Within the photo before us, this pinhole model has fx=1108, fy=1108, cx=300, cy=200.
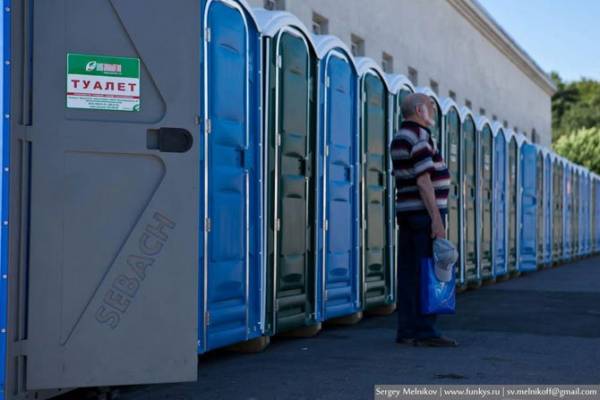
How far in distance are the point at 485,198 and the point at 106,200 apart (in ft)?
35.5

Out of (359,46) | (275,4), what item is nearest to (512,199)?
(275,4)

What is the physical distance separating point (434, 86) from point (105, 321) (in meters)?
23.1

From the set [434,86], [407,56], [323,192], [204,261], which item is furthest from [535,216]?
[204,261]

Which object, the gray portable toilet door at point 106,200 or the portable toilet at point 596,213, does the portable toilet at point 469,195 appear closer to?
the gray portable toilet door at point 106,200

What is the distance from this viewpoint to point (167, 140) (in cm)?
458

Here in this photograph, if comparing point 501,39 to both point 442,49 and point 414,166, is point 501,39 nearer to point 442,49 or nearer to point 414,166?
point 442,49

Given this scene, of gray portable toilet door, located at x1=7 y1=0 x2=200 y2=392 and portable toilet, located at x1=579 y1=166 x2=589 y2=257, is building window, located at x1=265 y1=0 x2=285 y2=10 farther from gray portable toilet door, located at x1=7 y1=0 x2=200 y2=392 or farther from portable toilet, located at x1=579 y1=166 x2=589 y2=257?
portable toilet, located at x1=579 y1=166 x2=589 y2=257

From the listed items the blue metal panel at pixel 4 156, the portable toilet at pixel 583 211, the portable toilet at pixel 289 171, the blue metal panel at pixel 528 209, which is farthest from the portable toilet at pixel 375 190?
the portable toilet at pixel 583 211

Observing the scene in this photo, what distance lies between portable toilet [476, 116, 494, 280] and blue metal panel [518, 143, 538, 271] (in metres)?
2.51

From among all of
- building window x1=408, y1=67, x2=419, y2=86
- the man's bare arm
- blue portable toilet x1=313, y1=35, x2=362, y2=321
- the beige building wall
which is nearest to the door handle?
the man's bare arm

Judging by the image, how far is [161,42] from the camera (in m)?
4.59

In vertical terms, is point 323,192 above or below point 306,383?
above

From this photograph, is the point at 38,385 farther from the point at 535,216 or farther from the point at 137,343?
the point at 535,216

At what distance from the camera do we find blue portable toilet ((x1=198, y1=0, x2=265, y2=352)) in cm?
643
